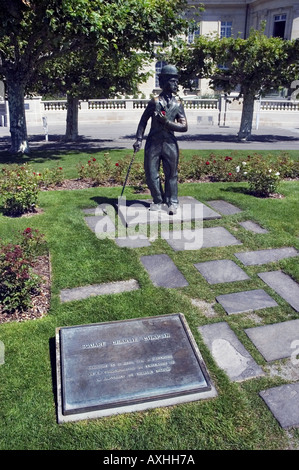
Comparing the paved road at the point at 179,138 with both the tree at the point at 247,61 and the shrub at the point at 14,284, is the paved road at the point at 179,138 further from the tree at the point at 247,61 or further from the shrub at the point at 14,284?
the shrub at the point at 14,284

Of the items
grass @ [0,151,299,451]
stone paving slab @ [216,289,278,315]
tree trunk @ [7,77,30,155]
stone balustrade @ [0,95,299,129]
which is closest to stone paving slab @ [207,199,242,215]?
grass @ [0,151,299,451]

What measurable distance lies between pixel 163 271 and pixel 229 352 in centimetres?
189

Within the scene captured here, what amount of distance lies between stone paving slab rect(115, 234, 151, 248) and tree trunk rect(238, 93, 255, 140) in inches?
608

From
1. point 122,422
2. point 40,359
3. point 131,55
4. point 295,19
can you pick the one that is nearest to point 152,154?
point 40,359

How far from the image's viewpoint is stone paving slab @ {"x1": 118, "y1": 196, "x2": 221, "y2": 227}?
7.57 metres

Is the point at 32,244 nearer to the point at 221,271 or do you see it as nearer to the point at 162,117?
the point at 221,271

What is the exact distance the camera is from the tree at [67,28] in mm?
11348

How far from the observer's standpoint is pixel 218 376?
13.2 ft

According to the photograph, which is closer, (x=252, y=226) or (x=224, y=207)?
(x=252, y=226)

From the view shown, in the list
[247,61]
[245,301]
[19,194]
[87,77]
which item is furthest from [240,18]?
[245,301]

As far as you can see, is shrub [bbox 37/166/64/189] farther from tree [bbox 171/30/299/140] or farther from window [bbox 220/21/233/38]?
window [bbox 220/21/233/38]

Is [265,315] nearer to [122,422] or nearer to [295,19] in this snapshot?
[122,422]

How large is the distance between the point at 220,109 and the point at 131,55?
602 inches

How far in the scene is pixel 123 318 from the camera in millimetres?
4828
